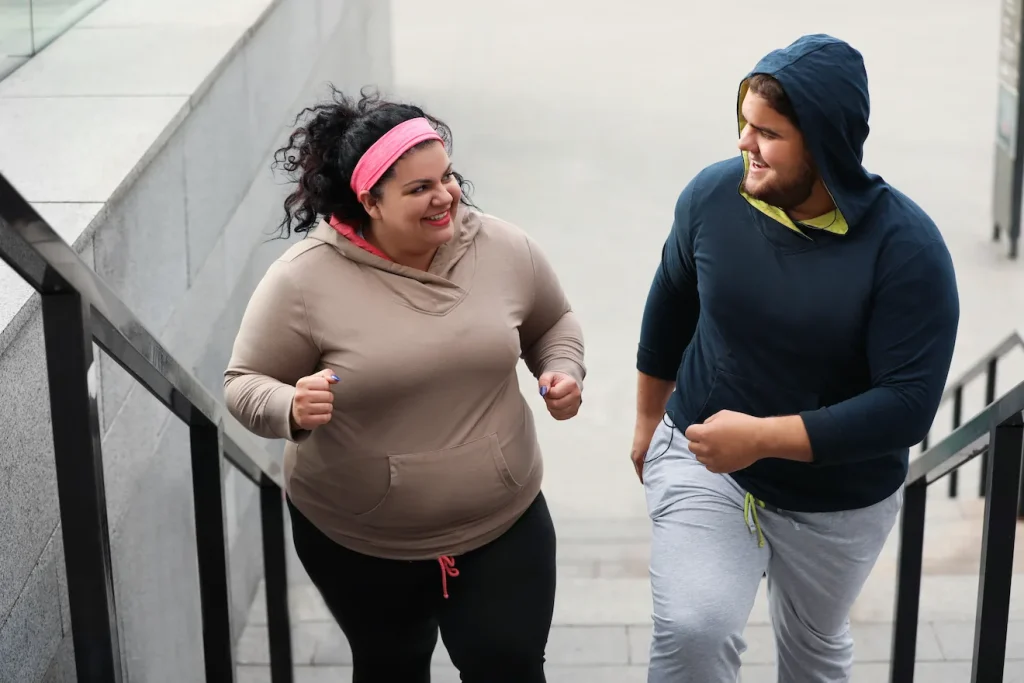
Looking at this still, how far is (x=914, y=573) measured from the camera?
320cm

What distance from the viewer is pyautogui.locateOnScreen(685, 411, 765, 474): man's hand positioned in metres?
2.29

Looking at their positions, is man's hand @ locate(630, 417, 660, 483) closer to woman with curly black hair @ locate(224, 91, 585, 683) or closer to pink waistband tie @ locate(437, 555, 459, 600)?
woman with curly black hair @ locate(224, 91, 585, 683)

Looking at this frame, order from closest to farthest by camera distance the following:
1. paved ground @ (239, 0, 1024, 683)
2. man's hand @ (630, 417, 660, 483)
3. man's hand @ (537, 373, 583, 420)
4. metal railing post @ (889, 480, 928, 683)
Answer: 1. man's hand @ (537, 373, 583, 420)
2. man's hand @ (630, 417, 660, 483)
3. metal railing post @ (889, 480, 928, 683)
4. paved ground @ (239, 0, 1024, 683)

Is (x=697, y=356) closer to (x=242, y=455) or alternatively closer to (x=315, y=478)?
(x=315, y=478)

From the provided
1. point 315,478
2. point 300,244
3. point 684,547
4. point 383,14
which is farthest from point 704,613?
point 383,14

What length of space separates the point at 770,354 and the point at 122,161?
5.30 ft

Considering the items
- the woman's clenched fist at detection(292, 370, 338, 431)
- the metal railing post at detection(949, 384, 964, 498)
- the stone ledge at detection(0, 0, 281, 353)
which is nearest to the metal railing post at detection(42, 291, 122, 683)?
the woman's clenched fist at detection(292, 370, 338, 431)

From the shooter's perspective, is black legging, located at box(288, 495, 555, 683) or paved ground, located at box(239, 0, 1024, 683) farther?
paved ground, located at box(239, 0, 1024, 683)

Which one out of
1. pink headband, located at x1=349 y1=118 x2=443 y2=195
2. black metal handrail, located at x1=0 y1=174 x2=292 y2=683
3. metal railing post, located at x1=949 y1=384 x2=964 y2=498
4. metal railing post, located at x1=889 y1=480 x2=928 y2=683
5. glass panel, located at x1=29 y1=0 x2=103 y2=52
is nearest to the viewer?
black metal handrail, located at x1=0 y1=174 x2=292 y2=683

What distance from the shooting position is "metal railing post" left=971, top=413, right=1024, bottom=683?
7.35 feet

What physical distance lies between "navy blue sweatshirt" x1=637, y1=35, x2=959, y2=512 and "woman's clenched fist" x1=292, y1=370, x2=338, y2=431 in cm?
70

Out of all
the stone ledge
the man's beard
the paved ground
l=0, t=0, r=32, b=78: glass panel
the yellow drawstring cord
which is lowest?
the paved ground

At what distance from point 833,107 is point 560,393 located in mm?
675

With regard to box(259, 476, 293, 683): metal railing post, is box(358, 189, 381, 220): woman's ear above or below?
above
